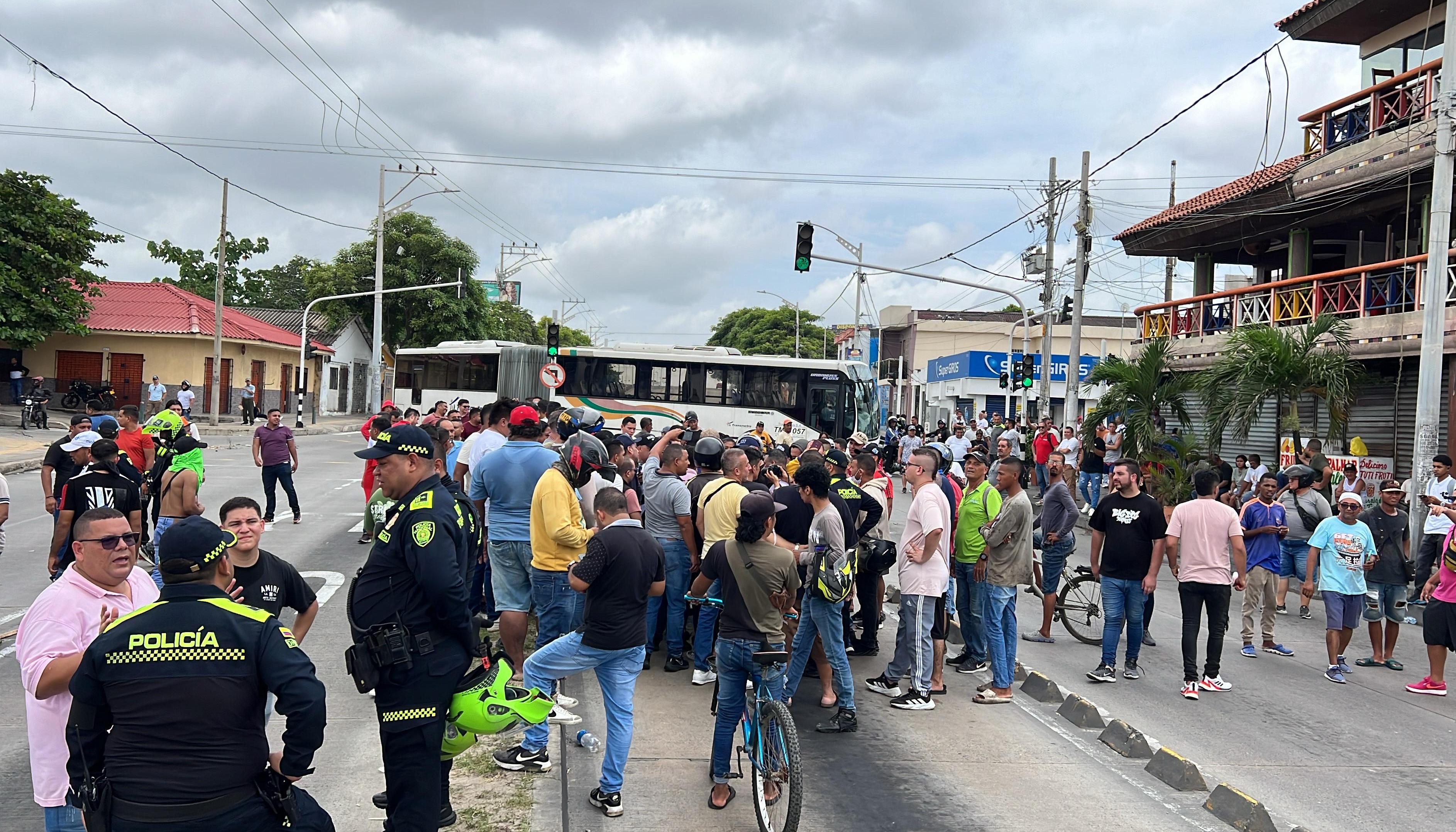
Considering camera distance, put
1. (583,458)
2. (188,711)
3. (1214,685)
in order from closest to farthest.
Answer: (188,711)
(583,458)
(1214,685)

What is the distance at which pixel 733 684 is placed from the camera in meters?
6.21

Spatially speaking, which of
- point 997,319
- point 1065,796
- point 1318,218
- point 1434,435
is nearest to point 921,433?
point 1318,218

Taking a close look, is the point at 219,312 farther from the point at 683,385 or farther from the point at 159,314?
the point at 683,385

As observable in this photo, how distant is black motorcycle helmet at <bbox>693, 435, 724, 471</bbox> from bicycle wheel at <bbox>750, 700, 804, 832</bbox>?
3.05 meters

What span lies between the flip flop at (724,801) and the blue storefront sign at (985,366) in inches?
1662


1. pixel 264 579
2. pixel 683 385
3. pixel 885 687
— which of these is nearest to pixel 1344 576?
pixel 885 687

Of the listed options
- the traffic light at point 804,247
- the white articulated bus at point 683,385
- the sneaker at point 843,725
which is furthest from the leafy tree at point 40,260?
the sneaker at point 843,725

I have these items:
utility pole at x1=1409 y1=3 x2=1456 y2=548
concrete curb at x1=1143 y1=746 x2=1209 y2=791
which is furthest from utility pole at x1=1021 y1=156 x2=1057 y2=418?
concrete curb at x1=1143 y1=746 x2=1209 y2=791

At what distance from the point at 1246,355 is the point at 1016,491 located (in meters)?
11.0

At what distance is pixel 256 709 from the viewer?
3.62 metres

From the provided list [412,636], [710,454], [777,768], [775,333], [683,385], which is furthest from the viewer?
[775,333]

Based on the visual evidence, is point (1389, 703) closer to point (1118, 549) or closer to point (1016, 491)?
point (1118, 549)

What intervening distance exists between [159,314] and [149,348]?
6.89 feet

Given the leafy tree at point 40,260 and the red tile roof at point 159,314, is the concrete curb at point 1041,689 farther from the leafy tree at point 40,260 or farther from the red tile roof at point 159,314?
the red tile roof at point 159,314
